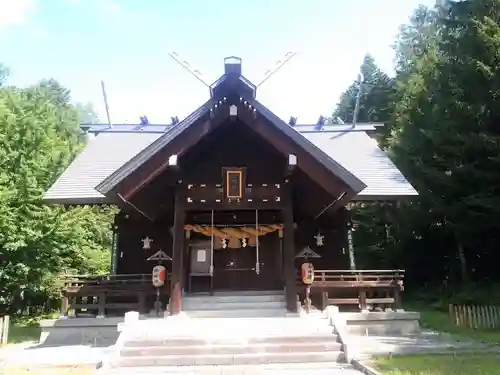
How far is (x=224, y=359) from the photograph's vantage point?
8484 mm

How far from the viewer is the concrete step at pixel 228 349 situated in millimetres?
8633

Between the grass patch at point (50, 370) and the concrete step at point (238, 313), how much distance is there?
11.9 feet

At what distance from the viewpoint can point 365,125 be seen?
20.5 meters

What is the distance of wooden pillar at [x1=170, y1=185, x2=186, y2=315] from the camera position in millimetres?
11406

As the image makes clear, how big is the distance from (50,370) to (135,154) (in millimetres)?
9755

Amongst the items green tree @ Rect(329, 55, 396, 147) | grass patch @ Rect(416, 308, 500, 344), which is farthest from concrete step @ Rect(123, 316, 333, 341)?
green tree @ Rect(329, 55, 396, 147)

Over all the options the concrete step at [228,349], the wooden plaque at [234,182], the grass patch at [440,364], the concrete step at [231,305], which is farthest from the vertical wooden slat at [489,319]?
the wooden plaque at [234,182]

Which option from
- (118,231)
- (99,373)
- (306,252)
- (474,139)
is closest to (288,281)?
(306,252)

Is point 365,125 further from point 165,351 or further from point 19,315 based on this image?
point 19,315

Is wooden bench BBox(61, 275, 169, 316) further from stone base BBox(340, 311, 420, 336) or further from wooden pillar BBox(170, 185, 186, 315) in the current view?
stone base BBox(340, 311, 420, 336)

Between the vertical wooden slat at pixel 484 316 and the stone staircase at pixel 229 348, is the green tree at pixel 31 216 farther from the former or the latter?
the vertical wooden slat at pixel 484 316

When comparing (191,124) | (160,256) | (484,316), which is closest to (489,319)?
(484,316)

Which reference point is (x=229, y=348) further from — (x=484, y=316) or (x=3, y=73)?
(x=3, y=73)

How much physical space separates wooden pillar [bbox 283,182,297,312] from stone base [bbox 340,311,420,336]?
1571 millimetres
